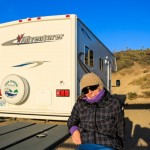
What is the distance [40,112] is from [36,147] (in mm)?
3602

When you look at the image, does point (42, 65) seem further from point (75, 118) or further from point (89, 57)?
point (75, 118)

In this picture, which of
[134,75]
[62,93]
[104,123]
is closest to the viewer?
[104,123]

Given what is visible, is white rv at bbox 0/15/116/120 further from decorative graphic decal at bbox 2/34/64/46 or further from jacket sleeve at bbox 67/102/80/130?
jacket sleeve at bbox 67/102/80/130

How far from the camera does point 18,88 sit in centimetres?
859

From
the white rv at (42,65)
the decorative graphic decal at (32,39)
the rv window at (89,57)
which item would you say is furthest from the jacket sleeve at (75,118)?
the rv window at (89,57)

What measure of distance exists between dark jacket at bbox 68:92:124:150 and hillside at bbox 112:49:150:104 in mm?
20874

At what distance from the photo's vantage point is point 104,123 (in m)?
3.52

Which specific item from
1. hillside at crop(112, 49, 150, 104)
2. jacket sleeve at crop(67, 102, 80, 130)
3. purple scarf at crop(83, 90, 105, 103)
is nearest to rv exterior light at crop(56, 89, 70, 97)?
jacket sleeve at crop(67, 102, 80, 130)

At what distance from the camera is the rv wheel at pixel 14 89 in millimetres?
8625

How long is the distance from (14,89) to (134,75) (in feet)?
106

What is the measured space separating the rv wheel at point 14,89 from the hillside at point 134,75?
16.2 metres

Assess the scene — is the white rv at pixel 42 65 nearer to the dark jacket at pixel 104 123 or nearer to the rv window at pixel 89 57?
the rv window at pixel 89 57

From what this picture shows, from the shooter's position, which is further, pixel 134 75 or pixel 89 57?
pixel 134 75

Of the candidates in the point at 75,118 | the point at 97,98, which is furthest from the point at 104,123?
the point at 75,118
